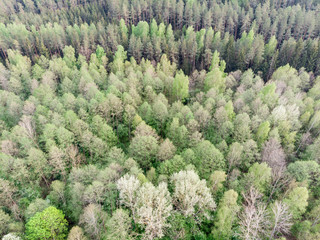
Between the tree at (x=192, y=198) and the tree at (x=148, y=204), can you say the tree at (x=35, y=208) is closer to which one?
the tree at (x=148, y=204)

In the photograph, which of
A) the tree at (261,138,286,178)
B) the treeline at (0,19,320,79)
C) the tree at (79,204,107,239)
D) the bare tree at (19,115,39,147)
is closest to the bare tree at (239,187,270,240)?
the tree at (261,138,286,178)

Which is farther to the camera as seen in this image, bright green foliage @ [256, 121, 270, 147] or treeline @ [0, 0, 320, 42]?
treeline @ [0, 0, 320, 42]

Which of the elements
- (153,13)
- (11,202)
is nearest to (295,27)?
(153,13)

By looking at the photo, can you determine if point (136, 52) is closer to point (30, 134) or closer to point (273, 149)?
point (30, 134)

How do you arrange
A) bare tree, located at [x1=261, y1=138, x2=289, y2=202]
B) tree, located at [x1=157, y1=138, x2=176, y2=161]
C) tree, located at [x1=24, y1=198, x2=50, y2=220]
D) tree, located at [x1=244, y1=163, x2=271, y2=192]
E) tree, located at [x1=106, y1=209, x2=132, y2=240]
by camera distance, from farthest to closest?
tree, located at [x1=157, y1=138, x2=176, y2=161]
bare tree, located at [x1=261, y1=138, x2=289, y2=202]
tree, located at [x1=244, y1=163, x2=271, y2=192]
tree, located at [x1=24, y1=198, x2=50, y2=220]
tree, located at [x1=106, y1=209, x2=132, y2=240]

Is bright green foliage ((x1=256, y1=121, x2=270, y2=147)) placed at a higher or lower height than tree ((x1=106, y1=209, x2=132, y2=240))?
lower

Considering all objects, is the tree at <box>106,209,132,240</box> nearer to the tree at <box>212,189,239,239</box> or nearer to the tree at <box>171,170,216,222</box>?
the tree at <box>171,170,216,222</box>

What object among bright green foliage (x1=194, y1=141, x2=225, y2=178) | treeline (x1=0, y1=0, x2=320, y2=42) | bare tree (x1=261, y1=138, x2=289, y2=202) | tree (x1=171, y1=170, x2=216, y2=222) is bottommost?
bare tree (x1=261, y1=138, x2=289, y2=202)
